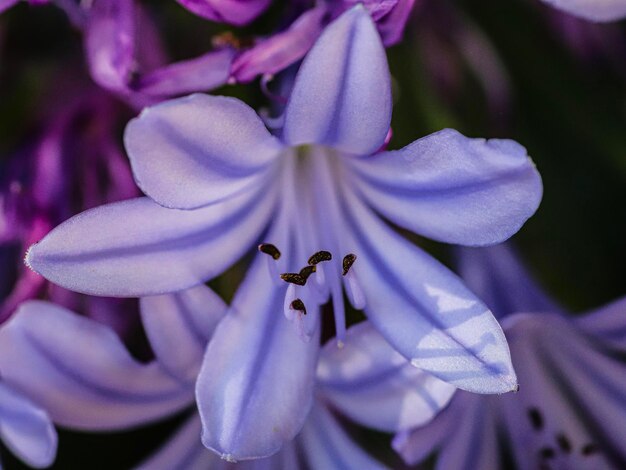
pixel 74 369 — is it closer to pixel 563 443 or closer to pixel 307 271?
pixel 307 271

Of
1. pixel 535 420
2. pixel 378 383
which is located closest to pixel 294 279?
pixel 378 383

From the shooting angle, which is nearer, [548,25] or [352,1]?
[352,1]

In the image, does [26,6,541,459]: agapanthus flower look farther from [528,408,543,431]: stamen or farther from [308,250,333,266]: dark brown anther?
[528,408,543,431]: stamen

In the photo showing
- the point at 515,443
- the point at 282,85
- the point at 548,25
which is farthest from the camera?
the point at 548,25

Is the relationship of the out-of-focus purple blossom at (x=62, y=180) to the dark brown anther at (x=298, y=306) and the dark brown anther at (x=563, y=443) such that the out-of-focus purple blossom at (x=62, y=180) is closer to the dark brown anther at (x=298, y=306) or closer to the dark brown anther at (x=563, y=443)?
the dark brown anther at (x=298, y=306)

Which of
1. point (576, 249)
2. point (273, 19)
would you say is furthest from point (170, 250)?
point (576, 249)

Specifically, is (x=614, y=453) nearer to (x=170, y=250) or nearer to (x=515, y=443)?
(x=515, y=443)
